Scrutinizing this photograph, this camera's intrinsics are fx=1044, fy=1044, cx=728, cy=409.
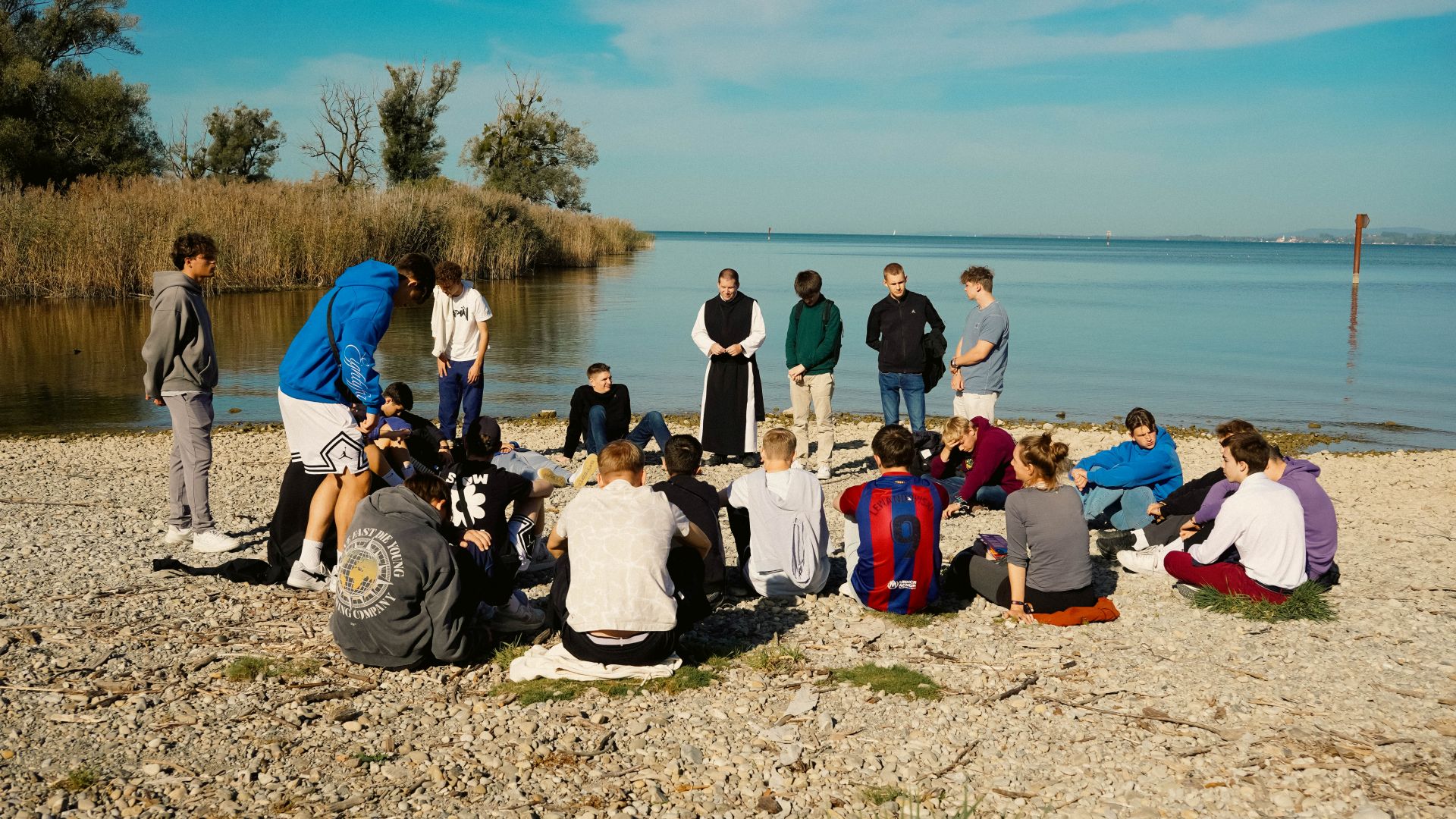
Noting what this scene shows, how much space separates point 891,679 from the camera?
501cm

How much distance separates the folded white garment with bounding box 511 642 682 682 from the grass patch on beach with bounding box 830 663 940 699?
872 millimetres

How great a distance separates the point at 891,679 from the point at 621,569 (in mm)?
1418

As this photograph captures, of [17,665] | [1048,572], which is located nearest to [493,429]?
[17,665]

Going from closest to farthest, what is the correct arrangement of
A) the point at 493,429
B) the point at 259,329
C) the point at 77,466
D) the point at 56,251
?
the point at 493,429
the point at 77,466
the point at 259,329
the point at 56,251

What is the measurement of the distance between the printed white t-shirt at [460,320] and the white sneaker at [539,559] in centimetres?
292

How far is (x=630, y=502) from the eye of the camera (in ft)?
15.8

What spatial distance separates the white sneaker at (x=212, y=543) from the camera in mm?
7023

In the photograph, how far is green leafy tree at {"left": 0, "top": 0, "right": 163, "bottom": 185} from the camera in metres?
34.4

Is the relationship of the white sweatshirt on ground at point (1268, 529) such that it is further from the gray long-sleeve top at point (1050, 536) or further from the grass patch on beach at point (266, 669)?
the grass patch on beach at point (266, 669)

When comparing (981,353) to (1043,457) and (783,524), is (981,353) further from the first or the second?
(783,524)

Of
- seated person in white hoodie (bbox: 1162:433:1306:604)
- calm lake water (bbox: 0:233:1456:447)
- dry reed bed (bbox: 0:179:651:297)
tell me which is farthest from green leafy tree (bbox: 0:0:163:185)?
seated person in white hoodie (bbox: 1162:433:1306:604)

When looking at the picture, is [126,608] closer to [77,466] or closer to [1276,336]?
[77,466]

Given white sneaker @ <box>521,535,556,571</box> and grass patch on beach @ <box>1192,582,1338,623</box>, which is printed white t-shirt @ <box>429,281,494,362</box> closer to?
white sneaker @ <box>521,535,556,571</box>

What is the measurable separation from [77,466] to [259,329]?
12901mm
